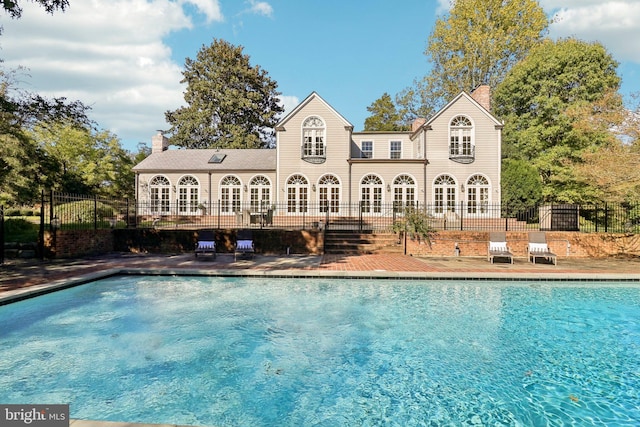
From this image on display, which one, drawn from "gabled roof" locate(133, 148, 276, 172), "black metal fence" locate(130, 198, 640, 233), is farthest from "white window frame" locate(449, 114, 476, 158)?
"gabled roof" locate(133, 148, 276, 172)

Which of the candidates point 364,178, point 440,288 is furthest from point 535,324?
point 364,178

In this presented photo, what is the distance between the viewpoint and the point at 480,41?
36812 mm

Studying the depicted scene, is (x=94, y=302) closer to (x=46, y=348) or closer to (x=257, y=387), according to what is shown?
(x=46, y=348)

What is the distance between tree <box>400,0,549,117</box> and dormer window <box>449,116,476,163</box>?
14880mm

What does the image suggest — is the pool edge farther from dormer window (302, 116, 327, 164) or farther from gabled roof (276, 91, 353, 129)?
gabled roof (276, 91, 353, 129)

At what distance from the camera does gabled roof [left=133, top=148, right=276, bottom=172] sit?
28.8 metres

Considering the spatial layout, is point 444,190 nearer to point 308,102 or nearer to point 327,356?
point 308,102

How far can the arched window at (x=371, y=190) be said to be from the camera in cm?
2641

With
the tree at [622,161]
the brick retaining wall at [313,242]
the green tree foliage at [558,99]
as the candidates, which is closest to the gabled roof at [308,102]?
the brick retaining wall at [313,242]

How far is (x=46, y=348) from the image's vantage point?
6121 millimetres

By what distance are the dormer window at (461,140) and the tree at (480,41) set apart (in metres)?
14.9

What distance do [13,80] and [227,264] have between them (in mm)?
16799

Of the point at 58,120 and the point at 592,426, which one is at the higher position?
the point at 58,120

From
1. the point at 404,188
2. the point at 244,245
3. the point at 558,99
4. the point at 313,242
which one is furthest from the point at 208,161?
the point at 558,99
